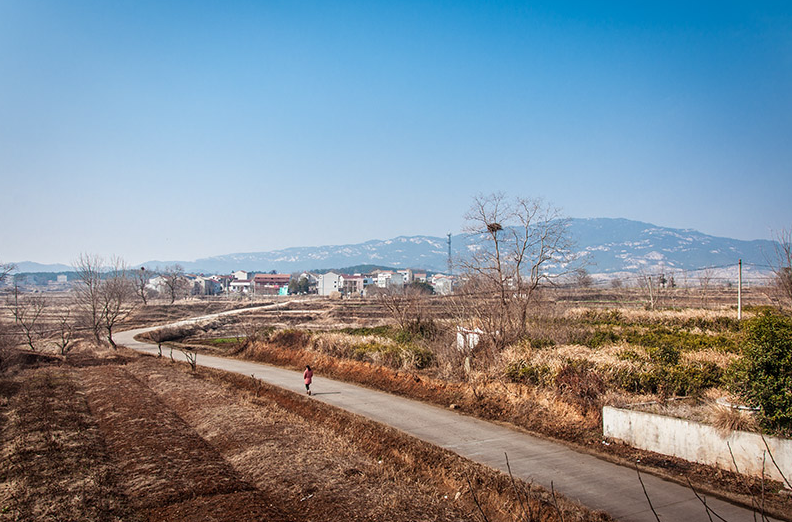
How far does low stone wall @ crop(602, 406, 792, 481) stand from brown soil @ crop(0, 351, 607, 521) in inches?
122

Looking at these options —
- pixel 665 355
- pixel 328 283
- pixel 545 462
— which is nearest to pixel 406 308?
pixel 665 355

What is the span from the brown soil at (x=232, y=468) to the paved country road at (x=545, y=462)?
0.55 metres

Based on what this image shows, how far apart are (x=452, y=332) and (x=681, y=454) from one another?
12049 millimetres

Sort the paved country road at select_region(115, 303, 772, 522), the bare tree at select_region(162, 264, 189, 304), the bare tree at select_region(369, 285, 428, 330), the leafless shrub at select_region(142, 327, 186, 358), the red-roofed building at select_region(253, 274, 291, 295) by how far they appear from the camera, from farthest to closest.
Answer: the red-roofed building at select_region(253, 274, 291, 295) < the bare tree at select_region(162, 264, 189, 304) < the leafless shrub at select_region(142, 327, 186, 358) < the bare tree at select_region(369, 285, 428, 330) < the paved country road at select_region(115, 303, 772, 522)

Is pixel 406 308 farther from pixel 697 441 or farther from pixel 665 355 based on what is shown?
pixel 697 441

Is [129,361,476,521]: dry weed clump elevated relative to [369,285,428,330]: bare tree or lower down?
lower down

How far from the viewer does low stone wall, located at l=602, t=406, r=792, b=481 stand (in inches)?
321

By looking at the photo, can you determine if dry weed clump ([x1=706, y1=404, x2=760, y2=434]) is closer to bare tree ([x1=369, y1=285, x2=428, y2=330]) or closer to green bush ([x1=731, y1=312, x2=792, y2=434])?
green bush ([x1=731, y1=312, x2=792, y2=434])

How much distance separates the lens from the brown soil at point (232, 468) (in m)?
8.42

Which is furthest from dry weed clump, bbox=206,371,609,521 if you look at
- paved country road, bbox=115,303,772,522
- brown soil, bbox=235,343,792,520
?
brown soil, bbox=235,343,792,520

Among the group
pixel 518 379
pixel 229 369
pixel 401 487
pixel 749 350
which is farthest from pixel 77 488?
pixel 229 369

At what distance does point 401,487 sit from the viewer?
9078 millimetres

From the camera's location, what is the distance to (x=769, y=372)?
875 cm

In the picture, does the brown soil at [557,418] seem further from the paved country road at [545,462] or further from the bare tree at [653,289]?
the bare tree at [653,289]
